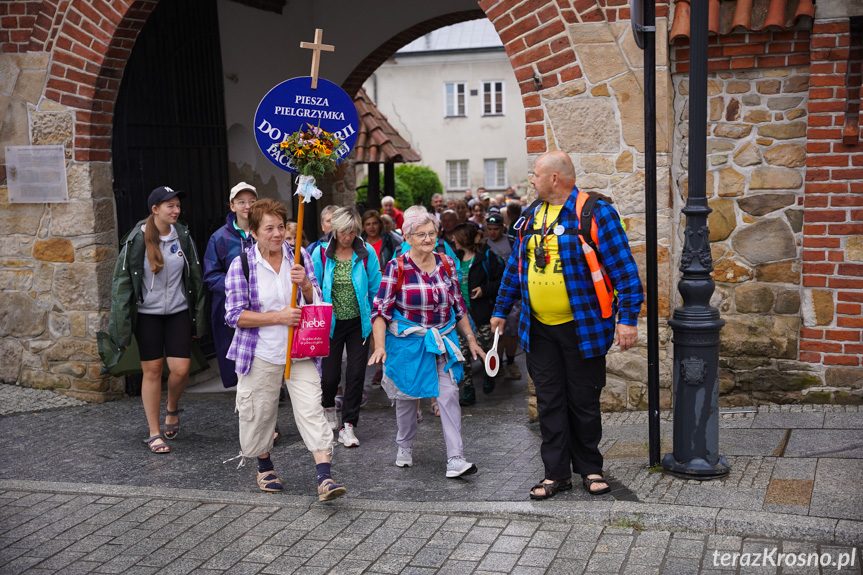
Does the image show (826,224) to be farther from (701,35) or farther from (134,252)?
(134,252)

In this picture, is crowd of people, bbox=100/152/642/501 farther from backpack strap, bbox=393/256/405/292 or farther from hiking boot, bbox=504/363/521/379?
hiking boot, bbox=504/363/521/379

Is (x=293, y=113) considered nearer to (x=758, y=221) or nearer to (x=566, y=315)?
(x=566, y=315)

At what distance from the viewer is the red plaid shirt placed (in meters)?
5.77

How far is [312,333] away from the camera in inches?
207

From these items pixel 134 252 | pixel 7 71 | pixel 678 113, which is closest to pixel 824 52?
pixel 678 113

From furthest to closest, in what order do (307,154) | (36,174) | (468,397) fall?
(36,174)
(468,397)
(307,154)

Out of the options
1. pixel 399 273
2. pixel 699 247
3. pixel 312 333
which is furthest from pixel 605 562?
pixel 399 273

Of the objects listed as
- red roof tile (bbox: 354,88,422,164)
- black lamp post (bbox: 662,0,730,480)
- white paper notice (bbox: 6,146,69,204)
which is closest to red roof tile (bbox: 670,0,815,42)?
black lamp post (bbox: 662,0,730,480)

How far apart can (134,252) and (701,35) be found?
415cm

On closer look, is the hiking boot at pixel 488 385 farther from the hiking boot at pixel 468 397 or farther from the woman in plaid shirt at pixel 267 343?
the woman in plaid shirt at pixel 267 343

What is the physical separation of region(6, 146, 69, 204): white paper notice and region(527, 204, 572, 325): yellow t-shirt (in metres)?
5.00

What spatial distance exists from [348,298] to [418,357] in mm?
1335

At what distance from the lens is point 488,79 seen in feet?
129

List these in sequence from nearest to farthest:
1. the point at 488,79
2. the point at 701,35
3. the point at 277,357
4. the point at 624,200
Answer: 1. the point at 701,35
2. the point at 277,357
3. the point at 624,200
4. the point at 488,79
